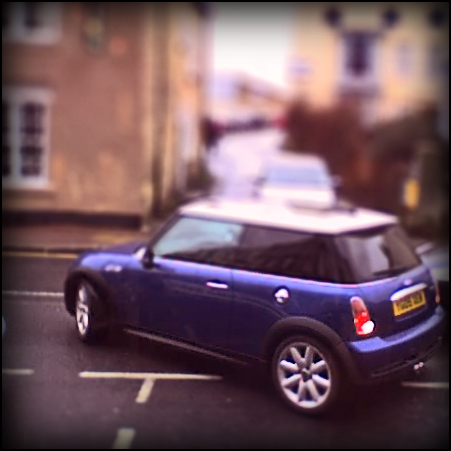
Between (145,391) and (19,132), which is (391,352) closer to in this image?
(145,391)

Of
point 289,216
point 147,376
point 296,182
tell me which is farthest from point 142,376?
point 296,182

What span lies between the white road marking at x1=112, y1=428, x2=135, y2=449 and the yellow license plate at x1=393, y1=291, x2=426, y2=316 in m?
2.16

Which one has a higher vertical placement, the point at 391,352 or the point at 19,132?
the point at 19,132

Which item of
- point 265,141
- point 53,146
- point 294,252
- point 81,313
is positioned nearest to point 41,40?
point 53,146

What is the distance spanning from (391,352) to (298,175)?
10866 millimetres

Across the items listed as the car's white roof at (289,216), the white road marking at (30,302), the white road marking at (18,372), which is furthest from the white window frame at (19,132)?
the white road marking at (18,372)

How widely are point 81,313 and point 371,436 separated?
9.81 feet

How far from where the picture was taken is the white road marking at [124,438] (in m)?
4.22

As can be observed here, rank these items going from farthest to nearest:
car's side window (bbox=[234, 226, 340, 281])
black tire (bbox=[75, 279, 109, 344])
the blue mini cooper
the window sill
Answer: the window sill → black tire (bbox=[75, 279, 109, 344]) → car's side window (bbox=[234, 226, 340, 281]) → the blue mini cooper

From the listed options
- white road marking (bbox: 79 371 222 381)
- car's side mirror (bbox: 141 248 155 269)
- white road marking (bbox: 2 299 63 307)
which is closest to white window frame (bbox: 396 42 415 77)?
white road marking (bbox: 2 299 63 307)

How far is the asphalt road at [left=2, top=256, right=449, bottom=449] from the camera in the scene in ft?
14.4

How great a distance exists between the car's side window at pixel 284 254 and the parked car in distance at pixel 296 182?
30.9 feet

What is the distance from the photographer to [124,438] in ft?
14.2

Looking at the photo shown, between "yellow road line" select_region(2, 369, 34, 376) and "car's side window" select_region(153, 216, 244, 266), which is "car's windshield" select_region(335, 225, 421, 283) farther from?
"yellow road line" select_region(2, 369, 34, 376)
